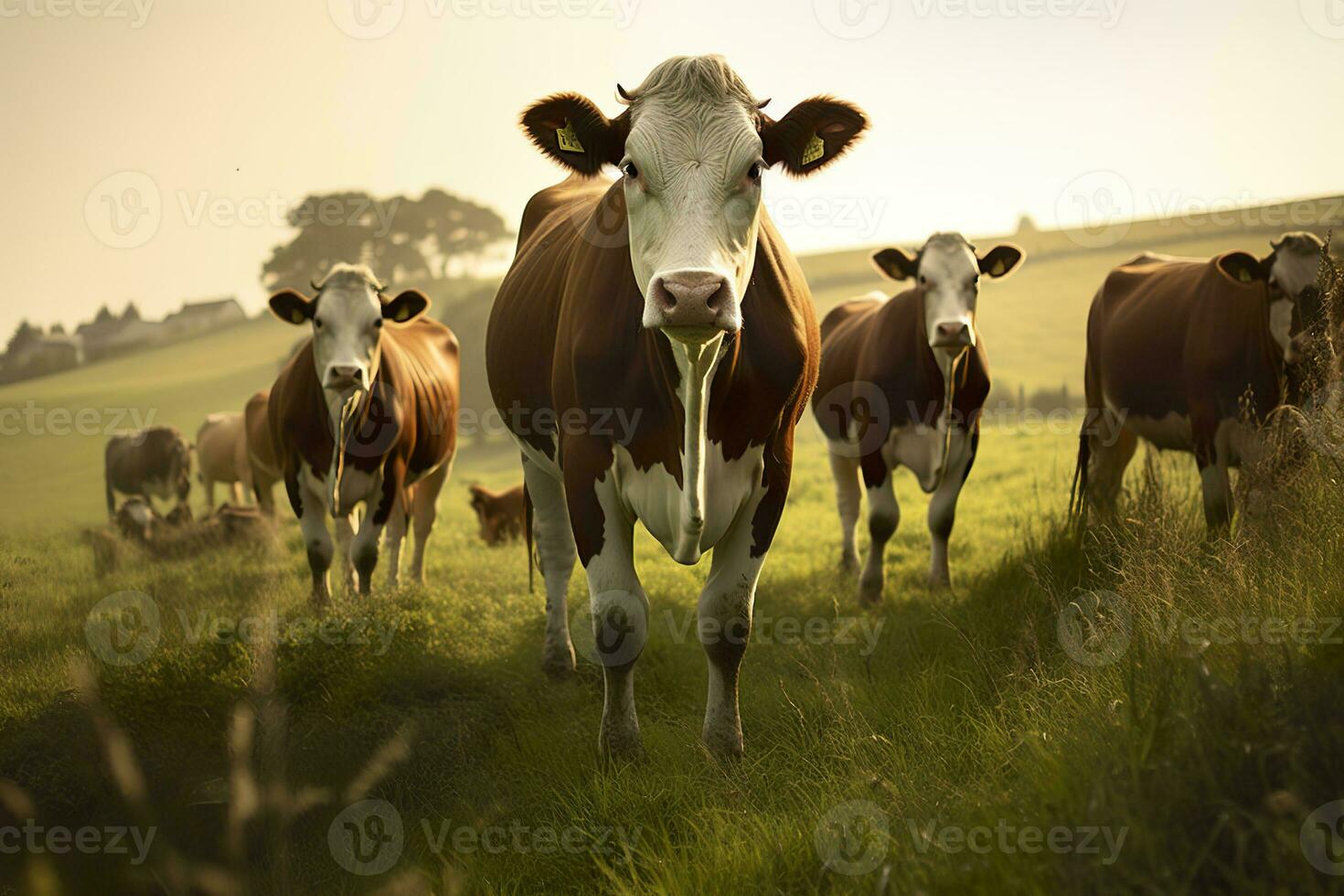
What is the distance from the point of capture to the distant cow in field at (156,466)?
16.5 metres

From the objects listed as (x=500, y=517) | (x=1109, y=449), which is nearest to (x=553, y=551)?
(x=1109, y=449)

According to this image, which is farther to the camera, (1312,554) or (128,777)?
(1312,554)

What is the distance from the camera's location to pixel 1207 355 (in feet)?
23.8

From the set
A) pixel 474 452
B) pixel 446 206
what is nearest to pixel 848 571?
pixel 474 452

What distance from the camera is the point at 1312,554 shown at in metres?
4.04

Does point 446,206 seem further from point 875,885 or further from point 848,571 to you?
point 875,885

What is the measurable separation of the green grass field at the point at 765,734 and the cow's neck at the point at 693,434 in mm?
1001

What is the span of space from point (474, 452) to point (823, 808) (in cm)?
2948

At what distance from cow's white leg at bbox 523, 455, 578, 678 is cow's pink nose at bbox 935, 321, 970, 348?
2877mm

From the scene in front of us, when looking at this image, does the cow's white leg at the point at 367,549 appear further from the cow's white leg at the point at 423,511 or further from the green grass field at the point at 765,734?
the cow's white leg at the point at 423,511

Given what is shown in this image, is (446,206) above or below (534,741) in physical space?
above

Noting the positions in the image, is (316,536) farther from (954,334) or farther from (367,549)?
(954,334)

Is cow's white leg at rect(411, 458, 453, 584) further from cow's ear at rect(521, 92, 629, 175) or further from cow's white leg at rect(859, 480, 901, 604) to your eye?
cow's ear at rect(521, 92, 629, 175)

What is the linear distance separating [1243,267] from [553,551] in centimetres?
515
